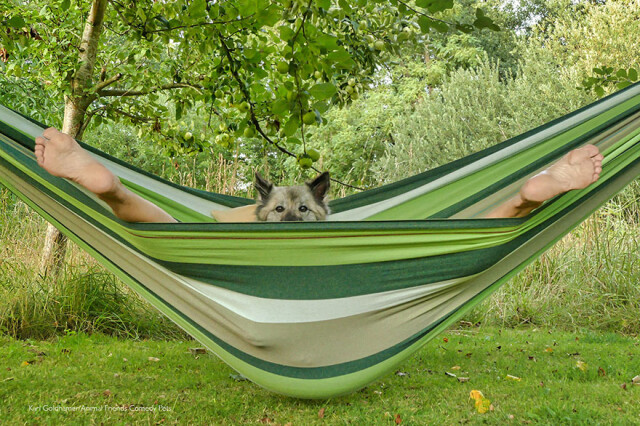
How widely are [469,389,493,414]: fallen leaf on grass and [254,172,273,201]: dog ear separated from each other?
4.36ft

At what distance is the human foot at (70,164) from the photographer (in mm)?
1572

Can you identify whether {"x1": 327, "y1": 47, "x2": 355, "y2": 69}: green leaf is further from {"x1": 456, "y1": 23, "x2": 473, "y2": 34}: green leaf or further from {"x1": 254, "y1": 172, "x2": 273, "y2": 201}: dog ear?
{"x1": 254, "y1": 172, "x2": 273, "y2": 201}: dog ear

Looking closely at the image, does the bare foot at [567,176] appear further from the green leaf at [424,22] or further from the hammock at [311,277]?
the green leaf at [424,22]

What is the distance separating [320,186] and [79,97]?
1981mm

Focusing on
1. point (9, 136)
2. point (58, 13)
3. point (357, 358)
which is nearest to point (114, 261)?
point (9, 136)

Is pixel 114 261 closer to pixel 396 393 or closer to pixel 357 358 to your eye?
pixel 357 358

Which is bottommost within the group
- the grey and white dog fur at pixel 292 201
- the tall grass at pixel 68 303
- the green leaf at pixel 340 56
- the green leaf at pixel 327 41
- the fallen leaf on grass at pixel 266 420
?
the tall grass at pixel 68 303

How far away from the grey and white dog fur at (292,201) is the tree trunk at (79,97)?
1.50 metres

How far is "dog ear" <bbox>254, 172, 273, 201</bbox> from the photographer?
261 centimetres

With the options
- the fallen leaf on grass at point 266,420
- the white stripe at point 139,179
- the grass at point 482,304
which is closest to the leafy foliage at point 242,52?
the white stripe at point 139,179

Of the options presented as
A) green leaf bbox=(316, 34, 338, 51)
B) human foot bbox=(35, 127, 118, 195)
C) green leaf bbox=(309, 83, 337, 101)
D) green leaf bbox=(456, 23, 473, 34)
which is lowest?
human foot bbox=(35, 127, 118, 195)

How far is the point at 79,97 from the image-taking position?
140 inches

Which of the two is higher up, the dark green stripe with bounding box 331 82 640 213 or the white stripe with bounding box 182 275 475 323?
the dark green stripe with bounding box 331 82 640 213

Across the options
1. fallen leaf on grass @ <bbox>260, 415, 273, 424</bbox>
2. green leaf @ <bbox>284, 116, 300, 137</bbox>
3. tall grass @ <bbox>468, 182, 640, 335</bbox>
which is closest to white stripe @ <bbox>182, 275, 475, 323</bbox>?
green leaf @ <bbox>284, 116, 300, 137</bbox>
